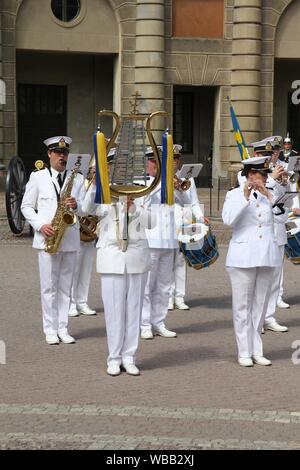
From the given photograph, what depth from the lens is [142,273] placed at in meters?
7.56

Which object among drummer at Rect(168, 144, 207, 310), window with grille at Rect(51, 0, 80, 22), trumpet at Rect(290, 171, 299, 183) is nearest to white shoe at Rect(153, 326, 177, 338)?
drummer at Rect(168, 144, 207, 310)

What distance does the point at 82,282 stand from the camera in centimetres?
1037

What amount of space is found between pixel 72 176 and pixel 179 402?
286 centimetres

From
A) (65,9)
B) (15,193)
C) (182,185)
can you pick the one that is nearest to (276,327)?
(182,185)

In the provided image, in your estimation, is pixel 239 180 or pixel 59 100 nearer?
pixel 239 180

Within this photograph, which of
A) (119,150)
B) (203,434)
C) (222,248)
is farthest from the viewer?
(222,248)

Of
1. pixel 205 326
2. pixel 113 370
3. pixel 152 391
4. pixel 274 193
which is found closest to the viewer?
pixel 152 391

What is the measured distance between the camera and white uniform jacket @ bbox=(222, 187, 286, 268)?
7715mm

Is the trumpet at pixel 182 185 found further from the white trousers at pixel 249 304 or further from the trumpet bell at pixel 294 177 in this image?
the white trousers at pixel 249 304

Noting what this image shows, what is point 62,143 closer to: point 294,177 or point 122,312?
point 122,312

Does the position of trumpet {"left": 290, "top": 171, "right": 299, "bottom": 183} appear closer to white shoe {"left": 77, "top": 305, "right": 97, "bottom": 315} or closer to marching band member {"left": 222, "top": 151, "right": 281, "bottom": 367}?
marching band member {"left": 222, "top": 151, "right": 281, "bottom": 367}

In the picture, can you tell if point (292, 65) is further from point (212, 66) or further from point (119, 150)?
point (119, 150)

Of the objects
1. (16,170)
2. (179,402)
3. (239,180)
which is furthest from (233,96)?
(179,402)

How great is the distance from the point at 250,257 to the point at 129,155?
146 cm
